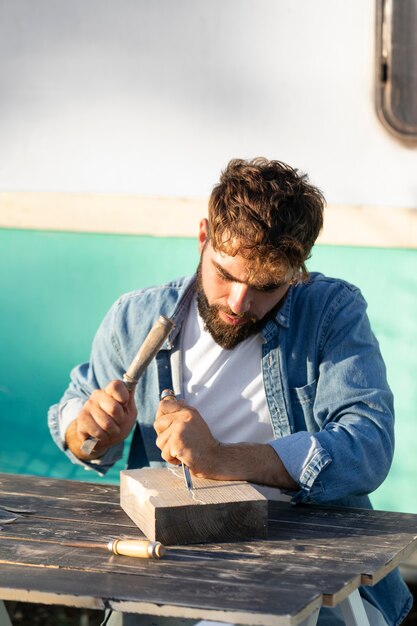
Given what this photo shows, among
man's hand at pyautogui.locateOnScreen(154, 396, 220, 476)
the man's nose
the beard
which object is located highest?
the man's nose

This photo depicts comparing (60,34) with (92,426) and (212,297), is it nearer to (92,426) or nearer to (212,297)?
(212,297)

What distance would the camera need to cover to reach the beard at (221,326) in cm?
296

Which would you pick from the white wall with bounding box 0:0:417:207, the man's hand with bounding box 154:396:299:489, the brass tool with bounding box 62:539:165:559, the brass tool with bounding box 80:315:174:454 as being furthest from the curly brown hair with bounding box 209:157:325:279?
the white wall with bounding box 0:0:417:207

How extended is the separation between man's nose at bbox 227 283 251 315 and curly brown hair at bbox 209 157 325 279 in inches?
3.0

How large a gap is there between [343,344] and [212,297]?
0.37 metres

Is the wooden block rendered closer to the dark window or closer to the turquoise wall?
the turquoise wall

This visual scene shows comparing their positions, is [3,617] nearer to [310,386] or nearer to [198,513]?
[198,513]

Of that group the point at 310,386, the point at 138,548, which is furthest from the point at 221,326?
the point at 138,548

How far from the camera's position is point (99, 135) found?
13.6 ft

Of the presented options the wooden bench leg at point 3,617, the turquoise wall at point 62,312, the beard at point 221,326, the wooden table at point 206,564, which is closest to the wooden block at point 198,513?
the wooden table at point 206,564

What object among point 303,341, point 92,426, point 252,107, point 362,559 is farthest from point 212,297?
point 252,107

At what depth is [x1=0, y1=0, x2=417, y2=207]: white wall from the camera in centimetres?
388

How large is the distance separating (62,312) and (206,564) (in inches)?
87.8

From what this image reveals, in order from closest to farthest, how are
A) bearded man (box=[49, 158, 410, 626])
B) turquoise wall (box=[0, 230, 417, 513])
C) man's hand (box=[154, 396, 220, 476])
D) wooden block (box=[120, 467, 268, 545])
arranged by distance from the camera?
wooden block (box=[120, 467, 268, 545]) → man's hand (box=[154, 396, 220, 476]) → bearded man (box=[49, 158, 410, 626]) → turquoise wall (box=[0, 230, 417, 513])
